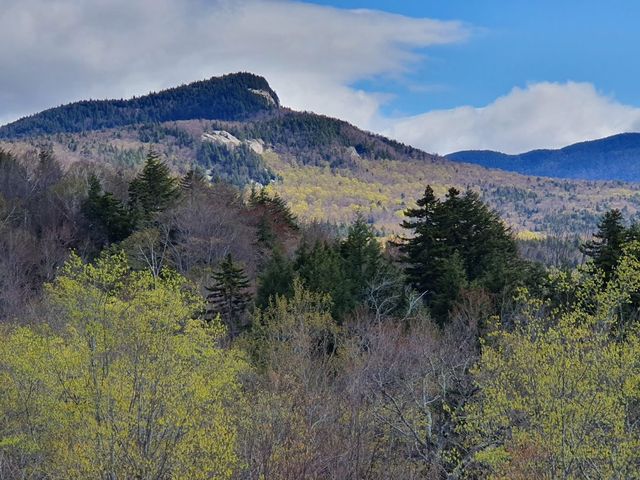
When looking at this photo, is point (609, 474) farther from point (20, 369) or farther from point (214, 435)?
point (20, 369)

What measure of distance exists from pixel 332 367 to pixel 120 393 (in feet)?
53.7

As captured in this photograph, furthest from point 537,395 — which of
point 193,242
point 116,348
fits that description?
point 193,242

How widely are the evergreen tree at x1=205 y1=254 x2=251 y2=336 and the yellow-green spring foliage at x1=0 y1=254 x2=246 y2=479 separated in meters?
21.6

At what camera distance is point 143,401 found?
16547mm

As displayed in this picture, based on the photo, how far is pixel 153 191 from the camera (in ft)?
202

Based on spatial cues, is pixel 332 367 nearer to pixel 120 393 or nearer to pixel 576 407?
pixel 120 393

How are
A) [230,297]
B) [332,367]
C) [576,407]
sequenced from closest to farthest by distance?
[576,407] < [332,367] < [230,297]

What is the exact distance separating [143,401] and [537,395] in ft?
33.3

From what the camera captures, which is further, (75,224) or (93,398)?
(75,224)

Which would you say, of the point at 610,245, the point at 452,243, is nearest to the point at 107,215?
the point at 452,243

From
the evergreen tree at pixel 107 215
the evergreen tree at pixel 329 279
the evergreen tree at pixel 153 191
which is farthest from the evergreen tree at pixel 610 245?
the evergreen tree at pixel 107 215

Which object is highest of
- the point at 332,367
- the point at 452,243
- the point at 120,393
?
the point at 452,243

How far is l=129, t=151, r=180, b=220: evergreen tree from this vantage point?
60.6m

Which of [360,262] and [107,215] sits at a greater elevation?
[107,215]
